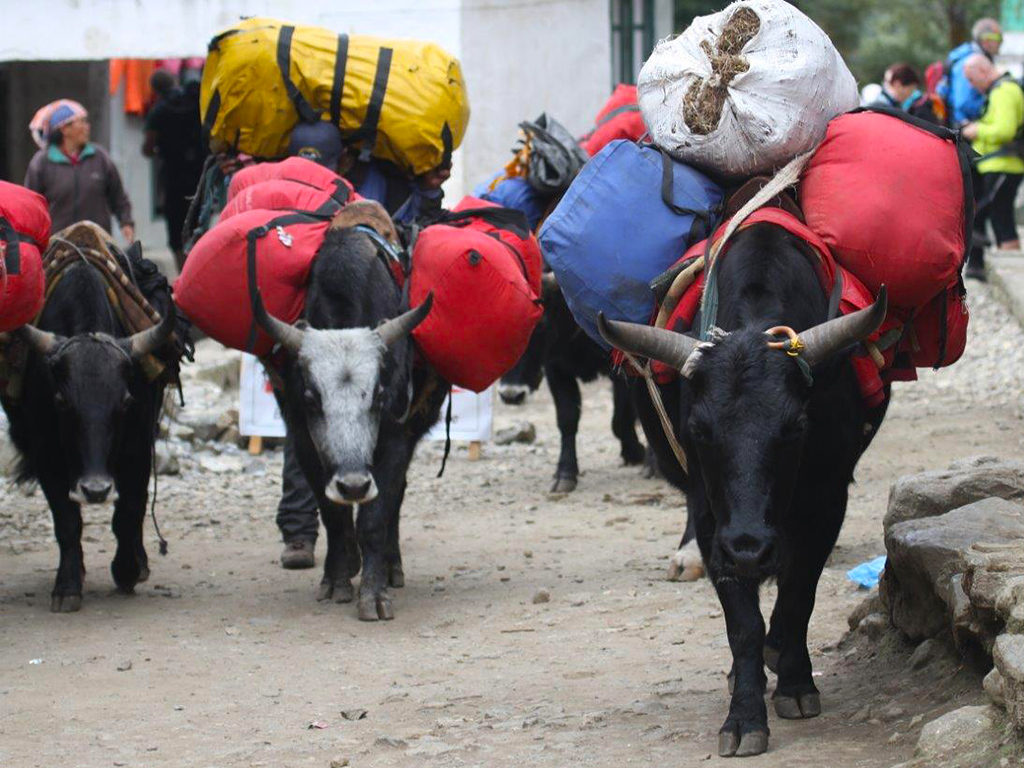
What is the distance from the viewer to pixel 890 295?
15.8 feet

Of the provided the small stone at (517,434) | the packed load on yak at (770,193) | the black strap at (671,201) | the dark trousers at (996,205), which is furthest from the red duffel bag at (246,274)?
the dark trousers at (996,205)

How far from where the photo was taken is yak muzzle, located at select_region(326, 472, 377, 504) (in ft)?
19.9

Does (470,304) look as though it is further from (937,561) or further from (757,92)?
(937,561)

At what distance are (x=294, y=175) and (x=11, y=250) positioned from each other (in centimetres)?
152

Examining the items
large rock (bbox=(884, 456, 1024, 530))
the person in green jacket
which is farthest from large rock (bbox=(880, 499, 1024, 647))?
the person in green jacket

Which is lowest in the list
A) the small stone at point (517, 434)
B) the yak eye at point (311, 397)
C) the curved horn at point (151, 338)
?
the small stone at point (517, 434)

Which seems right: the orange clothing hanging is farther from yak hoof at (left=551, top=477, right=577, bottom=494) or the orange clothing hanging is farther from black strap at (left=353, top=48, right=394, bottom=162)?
black strap at (left=353, top=48, right=394, bottom=162)

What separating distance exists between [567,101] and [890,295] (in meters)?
8.50

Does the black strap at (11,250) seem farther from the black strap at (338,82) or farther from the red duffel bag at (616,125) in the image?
the red duffel bag at (616,125)

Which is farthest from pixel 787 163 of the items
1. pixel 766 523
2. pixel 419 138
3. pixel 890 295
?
pixel 419 138

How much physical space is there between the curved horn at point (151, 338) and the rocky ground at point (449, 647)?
37.7 inches

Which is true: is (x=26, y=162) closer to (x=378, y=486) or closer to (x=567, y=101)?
(x=567, y=101)

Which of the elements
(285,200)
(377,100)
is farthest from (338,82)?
(285,200)

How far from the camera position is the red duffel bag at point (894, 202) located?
4.74m
